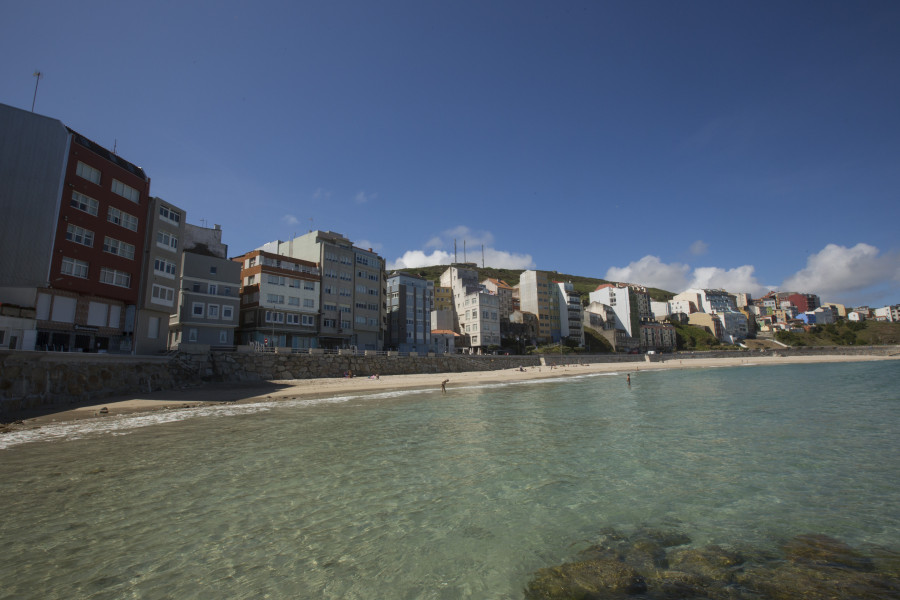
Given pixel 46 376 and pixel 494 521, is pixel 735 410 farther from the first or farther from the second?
pixel 46 376

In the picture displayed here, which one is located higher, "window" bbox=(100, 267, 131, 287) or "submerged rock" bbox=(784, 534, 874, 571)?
"window" bbox=(100, 267, 131, 287)

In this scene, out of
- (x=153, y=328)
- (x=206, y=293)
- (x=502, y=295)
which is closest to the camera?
(x=153, y=328)

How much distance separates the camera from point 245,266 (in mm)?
64562

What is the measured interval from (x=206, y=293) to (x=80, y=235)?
59.3 feet

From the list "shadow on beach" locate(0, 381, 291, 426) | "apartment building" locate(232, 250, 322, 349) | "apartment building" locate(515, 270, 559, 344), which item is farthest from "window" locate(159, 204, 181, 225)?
"apartment building" locate(515, 270, 559, 344)

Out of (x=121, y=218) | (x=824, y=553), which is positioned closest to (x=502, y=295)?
(x=121, y=218)

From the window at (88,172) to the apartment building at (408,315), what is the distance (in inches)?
2226

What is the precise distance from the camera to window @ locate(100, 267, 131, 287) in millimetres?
37281

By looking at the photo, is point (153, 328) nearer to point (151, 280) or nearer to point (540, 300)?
point (151, 280)

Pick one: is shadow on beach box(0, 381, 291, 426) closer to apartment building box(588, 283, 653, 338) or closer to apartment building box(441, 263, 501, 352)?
apartment building box(441, 263, 501, 352)

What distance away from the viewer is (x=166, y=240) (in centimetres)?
4450

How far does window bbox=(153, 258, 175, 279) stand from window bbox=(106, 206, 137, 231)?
372 centimetres

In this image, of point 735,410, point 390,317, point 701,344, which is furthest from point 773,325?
point 735,410

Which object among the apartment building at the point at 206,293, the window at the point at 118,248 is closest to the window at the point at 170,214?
the apartment building at the point at 206,293
